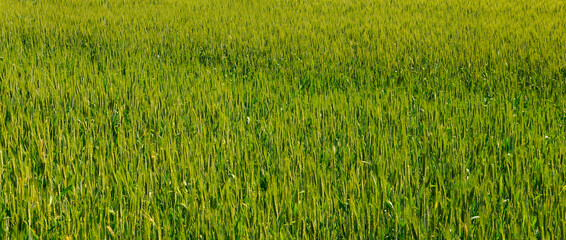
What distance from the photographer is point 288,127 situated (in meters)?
2.83

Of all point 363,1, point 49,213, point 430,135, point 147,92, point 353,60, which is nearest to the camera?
point 49,213

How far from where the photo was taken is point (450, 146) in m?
2.65

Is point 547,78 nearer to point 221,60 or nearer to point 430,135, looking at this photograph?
point 430,135

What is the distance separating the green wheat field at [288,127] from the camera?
72.3 inches

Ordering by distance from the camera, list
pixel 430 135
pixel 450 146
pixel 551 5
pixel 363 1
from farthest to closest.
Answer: pixel 363 1 < pixel 551 5 < pixel 430 135 < pixel 450 146

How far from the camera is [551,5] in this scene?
8148mm

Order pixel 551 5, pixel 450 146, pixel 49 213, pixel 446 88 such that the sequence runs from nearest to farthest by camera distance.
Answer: pixel 49 213
pixel 450 146
pixel 446 88
pixel 551 5

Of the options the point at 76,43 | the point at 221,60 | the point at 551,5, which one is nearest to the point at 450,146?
the point at 221,60

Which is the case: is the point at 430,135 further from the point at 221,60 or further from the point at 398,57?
the point at 221,60

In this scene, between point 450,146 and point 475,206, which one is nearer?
point 475,206

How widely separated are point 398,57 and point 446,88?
37.4 inches

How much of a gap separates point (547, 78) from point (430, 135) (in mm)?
2071

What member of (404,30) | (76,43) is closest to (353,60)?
(404,30)

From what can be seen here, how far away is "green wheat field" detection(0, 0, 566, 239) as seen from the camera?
1836 mm
